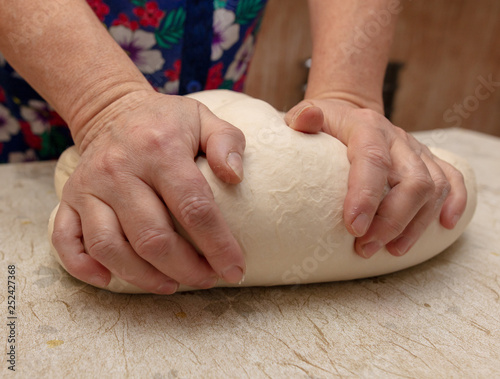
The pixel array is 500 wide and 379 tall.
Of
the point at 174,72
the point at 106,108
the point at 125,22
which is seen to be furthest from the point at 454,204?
the point at 125,22

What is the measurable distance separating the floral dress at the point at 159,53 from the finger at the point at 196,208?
27.5 inches

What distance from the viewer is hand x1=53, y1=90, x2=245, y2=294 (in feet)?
2.32

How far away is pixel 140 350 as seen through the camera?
2.40 ft

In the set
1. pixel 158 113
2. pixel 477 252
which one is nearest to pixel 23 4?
pixel 158 113

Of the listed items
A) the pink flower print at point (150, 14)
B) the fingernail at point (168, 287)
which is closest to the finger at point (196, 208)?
the fingernail at point (168, 287)

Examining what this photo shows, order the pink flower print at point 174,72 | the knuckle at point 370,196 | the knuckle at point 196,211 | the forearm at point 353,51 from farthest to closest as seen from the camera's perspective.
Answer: the pink flower print at point 174,72 < the forearm at point 353,51 < the knuckle at point 370,196 < the knuckle at point 196,211

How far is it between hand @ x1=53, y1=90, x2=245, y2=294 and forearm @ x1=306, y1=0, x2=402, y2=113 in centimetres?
42

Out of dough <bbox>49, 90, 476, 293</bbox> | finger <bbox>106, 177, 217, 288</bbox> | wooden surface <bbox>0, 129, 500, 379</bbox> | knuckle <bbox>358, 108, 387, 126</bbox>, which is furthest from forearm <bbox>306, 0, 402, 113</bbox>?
finger <bbox>106, 177, 217, 288</bbox>

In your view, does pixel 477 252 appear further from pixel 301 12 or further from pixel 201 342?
pixel 301 12

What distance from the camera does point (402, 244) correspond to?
35.5 inches

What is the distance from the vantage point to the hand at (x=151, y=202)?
27.8 inches

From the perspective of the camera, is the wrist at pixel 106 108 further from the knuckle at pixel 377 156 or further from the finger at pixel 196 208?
the knuckle at pixel 377 156

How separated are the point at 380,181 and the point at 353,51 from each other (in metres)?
0.44

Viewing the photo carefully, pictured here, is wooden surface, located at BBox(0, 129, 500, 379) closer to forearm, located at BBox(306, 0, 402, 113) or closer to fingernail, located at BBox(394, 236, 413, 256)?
fingernail, located at BBox(394, 236, 413, 256)
